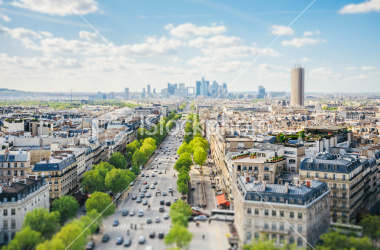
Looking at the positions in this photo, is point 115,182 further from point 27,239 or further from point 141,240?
point 27,239

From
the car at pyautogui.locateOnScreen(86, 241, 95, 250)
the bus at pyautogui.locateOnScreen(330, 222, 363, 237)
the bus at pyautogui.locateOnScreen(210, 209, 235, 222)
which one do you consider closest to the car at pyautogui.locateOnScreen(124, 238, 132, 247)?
the car at pyautogui.locateOnScreen(86, 241, 95, 250)

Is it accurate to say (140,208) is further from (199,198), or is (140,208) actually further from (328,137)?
(328,137)

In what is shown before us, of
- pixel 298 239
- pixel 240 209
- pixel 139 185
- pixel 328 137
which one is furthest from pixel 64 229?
pixel 328 137

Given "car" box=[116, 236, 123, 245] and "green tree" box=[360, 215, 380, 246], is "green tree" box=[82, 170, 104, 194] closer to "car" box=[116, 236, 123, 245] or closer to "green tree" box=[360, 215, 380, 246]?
"car" box=[116, 236, 123, 245]

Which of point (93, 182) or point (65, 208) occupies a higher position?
point (93, 182)

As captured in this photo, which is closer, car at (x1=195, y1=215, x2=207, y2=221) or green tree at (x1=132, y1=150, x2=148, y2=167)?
car at (x1=195, y1=215, x2=207, y2=221)

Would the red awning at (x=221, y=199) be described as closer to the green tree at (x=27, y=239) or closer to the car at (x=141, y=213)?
the car at (x=141, y=213)

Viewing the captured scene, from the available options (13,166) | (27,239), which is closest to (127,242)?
(27,239)
